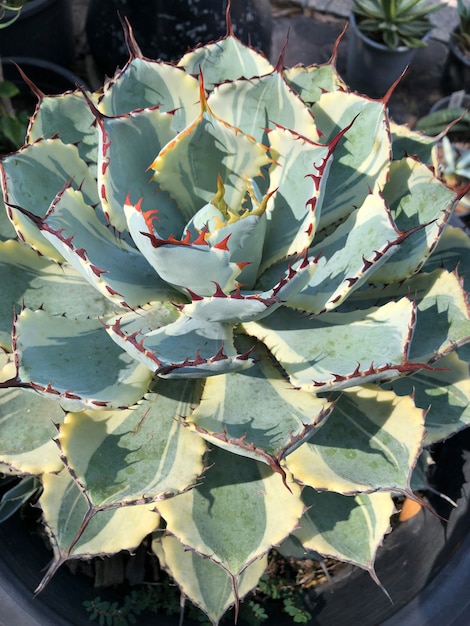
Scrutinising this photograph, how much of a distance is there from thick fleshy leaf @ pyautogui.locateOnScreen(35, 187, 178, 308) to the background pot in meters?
2.03

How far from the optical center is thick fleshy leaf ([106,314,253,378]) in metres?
0.77

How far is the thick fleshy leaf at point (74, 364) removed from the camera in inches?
32.3

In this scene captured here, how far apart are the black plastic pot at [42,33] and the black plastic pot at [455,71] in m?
1.58

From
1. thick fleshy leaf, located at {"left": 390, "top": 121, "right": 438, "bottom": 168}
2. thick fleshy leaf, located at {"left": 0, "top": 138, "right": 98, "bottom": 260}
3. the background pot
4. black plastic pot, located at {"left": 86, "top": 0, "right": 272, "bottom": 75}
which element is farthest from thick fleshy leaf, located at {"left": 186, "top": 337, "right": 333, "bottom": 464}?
the background pot

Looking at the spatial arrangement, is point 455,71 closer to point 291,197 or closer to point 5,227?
point 291,197

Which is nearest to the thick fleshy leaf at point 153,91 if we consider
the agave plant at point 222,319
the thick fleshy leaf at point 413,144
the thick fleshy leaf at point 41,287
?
the agave plant at point 222,319

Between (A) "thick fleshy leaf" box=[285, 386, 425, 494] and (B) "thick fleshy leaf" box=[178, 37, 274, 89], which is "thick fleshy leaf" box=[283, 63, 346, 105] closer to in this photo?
(B) "thick fleshy leaf" box=[178, 37, 274, 89]

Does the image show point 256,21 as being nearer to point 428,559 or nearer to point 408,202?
point 408,202

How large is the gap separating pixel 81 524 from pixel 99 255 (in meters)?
0.43

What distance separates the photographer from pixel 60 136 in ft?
3.55

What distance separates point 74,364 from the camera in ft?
2.95

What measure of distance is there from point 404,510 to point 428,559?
17cm

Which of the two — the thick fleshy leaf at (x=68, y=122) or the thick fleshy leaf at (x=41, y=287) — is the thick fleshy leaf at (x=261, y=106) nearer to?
the thick fleshy leaf at (x=68, y=122)

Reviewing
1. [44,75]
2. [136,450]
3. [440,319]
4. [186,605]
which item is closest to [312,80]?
[440,319]
